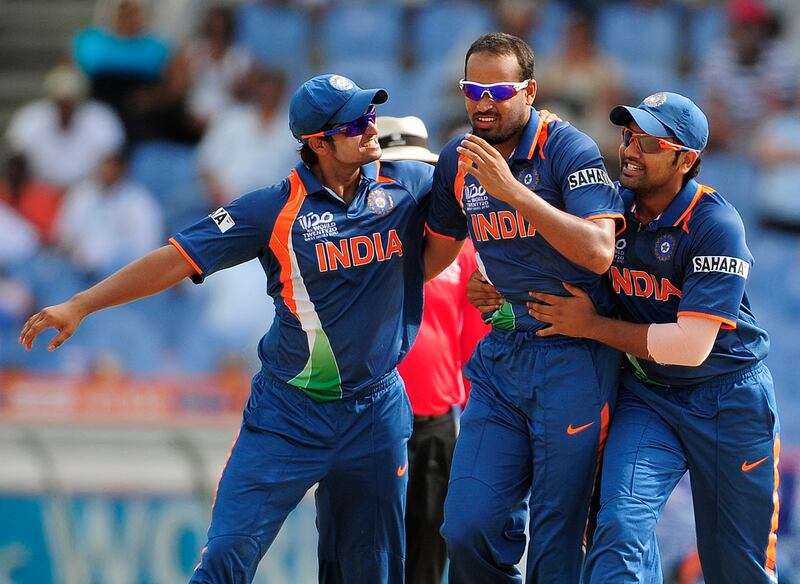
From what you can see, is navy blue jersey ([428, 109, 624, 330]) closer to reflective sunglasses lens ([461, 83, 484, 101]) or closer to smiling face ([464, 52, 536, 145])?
smiling face ([464, 52, 536, 145])

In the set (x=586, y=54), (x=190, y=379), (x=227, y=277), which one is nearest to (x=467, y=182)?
(x=190, y=379)

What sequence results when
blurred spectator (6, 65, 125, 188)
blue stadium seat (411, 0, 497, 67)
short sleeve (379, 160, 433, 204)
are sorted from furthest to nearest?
blue stadium seat (411, 0, 497, 67) → blurred spectator (6, 65, 125, 188) → short sleeve (379, 160, 433, 204)

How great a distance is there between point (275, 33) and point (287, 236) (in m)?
8.13

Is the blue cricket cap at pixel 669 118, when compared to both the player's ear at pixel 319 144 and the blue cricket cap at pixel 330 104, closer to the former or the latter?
the blue cricket cap at pixel 330 104

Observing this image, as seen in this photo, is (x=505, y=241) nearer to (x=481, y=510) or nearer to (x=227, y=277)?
(x=481, y=510)

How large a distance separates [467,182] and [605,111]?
6642mm

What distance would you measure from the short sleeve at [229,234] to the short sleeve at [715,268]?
64.9 inches

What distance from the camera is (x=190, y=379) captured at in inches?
403

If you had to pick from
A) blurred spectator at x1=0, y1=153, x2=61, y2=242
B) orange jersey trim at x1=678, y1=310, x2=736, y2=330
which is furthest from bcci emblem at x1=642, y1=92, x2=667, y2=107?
blurred spectator at x1=0, y1=153, x2=61, y2=242

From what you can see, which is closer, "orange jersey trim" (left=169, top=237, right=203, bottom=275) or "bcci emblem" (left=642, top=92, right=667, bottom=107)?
"bcci emblem" (left=642, top=92, right=667, bottom=107)

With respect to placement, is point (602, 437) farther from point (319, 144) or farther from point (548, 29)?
point (548, 29)

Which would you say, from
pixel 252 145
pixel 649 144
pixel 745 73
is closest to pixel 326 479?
pixel 649 144

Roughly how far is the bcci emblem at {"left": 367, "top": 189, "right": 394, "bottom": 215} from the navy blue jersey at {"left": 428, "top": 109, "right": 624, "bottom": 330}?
319 millimetres

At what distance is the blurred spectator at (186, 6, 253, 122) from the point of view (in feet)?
42.0
